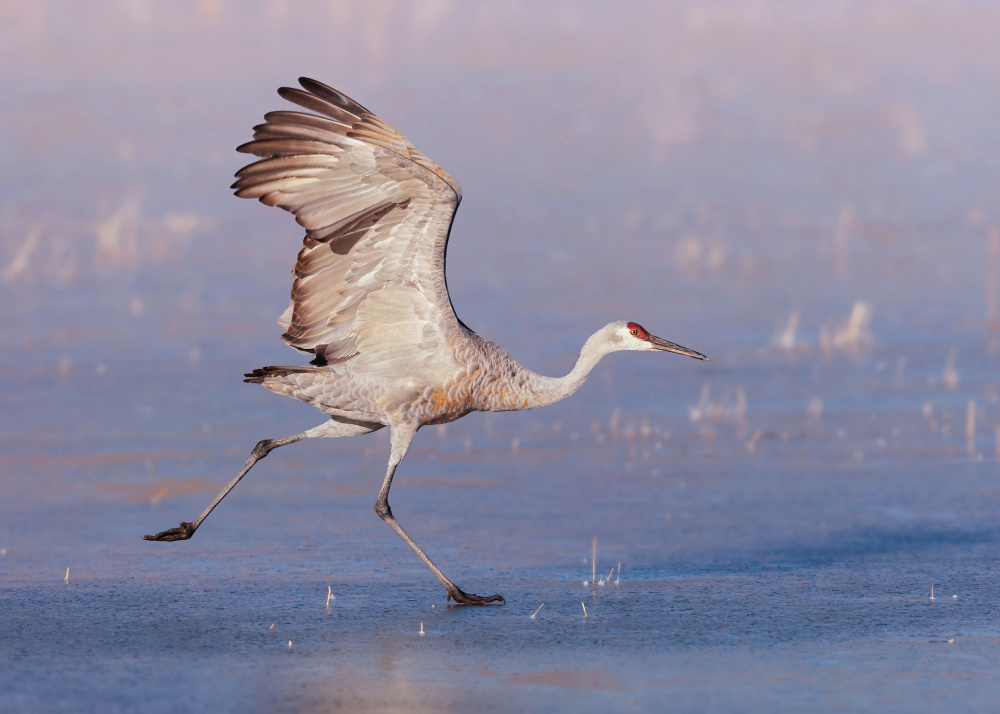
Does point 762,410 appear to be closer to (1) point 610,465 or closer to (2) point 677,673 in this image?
(1) point 610,465

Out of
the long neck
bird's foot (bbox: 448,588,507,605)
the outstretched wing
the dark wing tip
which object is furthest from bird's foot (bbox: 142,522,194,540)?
the dark wing tip

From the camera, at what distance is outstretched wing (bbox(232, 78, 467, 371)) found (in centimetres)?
743

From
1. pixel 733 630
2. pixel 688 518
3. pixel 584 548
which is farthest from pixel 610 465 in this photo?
pixel 733 630

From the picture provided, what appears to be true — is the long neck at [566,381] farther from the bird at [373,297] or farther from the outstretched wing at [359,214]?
the outstretched wing at [359,214]

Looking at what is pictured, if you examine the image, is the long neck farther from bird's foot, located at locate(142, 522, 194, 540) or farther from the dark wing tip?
bird's foot, located at locate(142, 522, 194, 540)

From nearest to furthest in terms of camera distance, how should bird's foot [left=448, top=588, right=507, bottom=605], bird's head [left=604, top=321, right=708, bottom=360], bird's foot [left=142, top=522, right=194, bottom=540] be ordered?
bird's foot [left=448, top=588, right=507, bottom=605] < bird's foot [left=142, top=522, right=194, bottom=540] < bird's head [left=604, top=321, right=708, bottom=360]

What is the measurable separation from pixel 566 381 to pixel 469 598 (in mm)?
1566

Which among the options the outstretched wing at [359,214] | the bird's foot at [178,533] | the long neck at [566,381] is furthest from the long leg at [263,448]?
the long neck at [566,381]

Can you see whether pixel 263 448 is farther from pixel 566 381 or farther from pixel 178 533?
pixel 566 381

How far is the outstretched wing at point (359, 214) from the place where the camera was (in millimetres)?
7430

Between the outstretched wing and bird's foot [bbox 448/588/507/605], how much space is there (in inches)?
55.7

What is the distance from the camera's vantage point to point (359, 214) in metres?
7.60

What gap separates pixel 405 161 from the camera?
7332mm

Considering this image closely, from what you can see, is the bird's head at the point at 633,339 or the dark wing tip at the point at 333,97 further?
the bird's head at the point at 633,339
